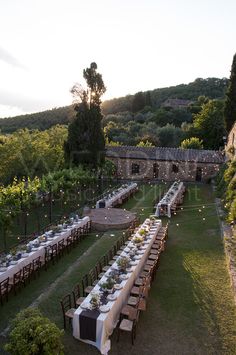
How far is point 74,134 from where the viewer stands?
26531 millimetres

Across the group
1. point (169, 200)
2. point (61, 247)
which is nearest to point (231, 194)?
point (169, 200)

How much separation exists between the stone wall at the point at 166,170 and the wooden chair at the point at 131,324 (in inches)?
1015

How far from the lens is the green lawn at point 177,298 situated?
805 centimetres

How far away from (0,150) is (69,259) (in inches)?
685

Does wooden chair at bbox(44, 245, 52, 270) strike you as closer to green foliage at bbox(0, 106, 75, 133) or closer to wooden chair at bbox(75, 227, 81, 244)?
wooden chair at bbox(75, 227, 81, 244)

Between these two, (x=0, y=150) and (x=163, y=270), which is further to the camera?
(x=0, y=150)

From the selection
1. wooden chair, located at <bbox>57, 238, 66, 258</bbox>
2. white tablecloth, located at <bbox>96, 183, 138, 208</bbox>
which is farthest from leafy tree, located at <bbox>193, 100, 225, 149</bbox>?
wooden chair, located at <bbox>57, 238, 66, 258</bbox>

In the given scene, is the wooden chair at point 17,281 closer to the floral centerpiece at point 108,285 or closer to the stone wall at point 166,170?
the floral centerpiece at point 108,285

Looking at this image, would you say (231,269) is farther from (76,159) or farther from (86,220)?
(76,159)

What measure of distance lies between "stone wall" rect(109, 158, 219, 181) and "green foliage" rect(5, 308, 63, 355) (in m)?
27.6

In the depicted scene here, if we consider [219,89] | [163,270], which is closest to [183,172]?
[163,270]

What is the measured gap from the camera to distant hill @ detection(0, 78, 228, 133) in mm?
70688

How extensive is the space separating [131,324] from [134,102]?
70717 millimetres

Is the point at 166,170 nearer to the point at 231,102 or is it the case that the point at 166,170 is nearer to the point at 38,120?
the point at 231,102
